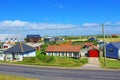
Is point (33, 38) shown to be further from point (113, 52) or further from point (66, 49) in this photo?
point (113, 52)

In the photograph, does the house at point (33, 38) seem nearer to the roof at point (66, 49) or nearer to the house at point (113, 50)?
the roof at point (66, 49)

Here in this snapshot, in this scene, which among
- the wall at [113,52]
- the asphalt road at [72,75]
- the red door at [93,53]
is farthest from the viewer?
the red door at [93,53]

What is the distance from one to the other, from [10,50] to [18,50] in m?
2.66

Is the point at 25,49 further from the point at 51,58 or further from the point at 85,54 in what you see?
the point at 85,54

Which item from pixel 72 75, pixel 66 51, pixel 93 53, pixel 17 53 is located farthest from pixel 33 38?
pixel 72 75

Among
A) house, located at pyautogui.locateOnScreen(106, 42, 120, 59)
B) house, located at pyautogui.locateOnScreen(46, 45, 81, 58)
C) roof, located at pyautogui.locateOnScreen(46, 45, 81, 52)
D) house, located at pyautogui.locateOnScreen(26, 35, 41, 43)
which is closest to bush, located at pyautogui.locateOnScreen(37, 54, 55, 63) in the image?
house, located at pyautogui.locateOnScreen(46, 45, 81, 58)

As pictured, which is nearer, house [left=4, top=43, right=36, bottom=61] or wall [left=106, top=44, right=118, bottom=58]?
house [left=4, top=43, right=36, bottom=61]

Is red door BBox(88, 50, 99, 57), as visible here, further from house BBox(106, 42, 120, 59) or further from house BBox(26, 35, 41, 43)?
house BBox(26, 35, 41, 43)

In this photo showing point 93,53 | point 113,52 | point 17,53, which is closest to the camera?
point 17,53

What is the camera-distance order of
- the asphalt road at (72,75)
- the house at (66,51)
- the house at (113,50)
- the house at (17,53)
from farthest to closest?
the house at (66,51) < the house at (113,50) < the house at (17,53) < the asphalt road at (72,75)

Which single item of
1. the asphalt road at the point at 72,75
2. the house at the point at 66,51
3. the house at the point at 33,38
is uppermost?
the house at the point at 33,38

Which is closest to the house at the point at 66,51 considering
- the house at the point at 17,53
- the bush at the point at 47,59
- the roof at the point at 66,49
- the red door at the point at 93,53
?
the roof at the point at 66,49

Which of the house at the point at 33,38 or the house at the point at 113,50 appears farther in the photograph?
the house at the point at 33,38

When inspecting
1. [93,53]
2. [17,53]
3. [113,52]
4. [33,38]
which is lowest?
[93,53]
